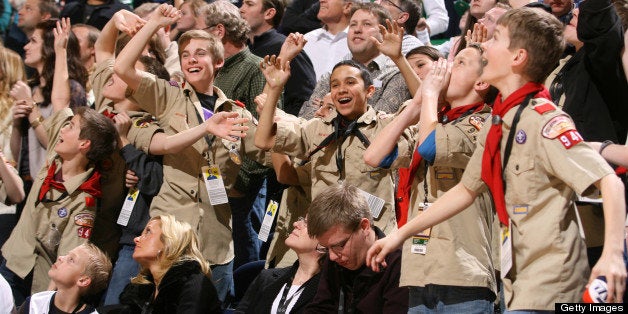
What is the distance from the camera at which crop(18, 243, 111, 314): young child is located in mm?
5375

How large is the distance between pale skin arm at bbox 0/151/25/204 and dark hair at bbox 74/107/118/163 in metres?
0.72

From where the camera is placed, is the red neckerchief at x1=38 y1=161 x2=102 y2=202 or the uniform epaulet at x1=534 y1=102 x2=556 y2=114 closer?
the uniform epaulet at x1=534 y1=102 x2=556 y2=114

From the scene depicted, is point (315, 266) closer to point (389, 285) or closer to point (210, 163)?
point (389, 285)

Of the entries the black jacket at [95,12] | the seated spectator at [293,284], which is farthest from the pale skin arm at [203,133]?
the black jacket at [95,12]

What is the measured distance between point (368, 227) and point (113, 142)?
208 cm

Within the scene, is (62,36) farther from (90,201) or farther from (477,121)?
(477,121)

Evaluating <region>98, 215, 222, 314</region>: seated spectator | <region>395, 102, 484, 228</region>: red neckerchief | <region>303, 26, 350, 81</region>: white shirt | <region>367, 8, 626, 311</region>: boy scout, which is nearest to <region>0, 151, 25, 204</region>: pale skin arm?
<region>98, 215, 222, 314</region>: seated spectator

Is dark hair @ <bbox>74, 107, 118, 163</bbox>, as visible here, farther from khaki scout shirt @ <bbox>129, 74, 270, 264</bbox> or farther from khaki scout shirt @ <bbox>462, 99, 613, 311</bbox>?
khaki scout shirt @ <bbox>462, 99, 613, 311</bbox>

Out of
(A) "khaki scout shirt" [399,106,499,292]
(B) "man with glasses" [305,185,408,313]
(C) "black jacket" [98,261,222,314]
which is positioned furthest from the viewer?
(C) "black jacket" [98,261,222,314]

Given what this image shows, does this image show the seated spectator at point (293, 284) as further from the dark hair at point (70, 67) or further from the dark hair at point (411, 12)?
the dark hair at point (411, 12)

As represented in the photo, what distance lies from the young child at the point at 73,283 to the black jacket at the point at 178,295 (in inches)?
15.3

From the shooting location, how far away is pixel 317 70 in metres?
7.42

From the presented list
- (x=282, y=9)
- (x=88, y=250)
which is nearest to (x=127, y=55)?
(x=88, y=250)

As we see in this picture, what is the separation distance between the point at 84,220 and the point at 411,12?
9.68 feet
